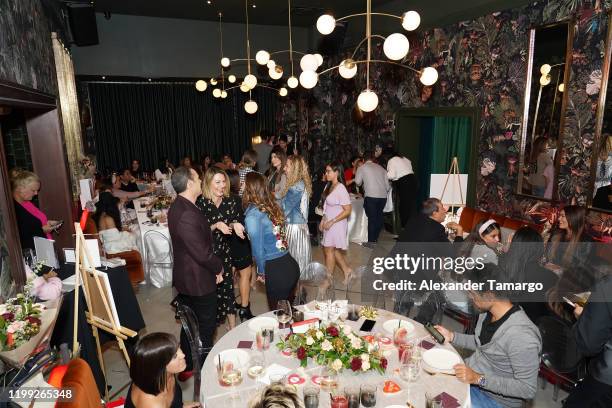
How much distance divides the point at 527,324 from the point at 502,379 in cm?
34

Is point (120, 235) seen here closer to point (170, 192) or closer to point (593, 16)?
point (170, 192)

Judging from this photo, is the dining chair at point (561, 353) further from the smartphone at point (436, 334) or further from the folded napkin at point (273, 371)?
the folded napkin at point (273, 371)

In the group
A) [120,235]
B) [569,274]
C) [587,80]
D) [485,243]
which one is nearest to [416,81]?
[587,80]

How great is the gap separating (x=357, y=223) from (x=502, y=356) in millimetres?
4690

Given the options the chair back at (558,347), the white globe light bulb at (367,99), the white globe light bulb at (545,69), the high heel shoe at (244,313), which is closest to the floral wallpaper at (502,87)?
the white globe light bulb at (545,69)

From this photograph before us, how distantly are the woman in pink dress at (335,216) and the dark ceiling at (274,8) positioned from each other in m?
3.36

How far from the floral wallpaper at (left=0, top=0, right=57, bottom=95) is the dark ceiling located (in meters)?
4.43

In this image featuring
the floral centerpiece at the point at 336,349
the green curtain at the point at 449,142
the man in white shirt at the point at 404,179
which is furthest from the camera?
the green curtain at the point at 449,142

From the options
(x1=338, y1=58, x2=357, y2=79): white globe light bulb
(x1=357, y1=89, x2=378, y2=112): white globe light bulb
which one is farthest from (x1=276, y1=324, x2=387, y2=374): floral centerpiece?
(x1=338, y1=58, x2=357, y2=79): white globe light bulb

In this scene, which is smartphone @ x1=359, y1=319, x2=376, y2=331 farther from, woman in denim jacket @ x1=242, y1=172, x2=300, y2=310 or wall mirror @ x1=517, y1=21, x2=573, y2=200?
wall mirror @ x1=517, y1=21, x2=573, y2=200

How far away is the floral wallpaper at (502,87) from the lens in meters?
4.48

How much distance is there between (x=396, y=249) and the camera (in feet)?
13.2

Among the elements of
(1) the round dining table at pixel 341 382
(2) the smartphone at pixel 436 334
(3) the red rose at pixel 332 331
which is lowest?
(1) the round dining table at pixel 341 382

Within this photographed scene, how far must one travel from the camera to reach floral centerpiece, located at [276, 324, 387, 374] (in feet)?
7.33
